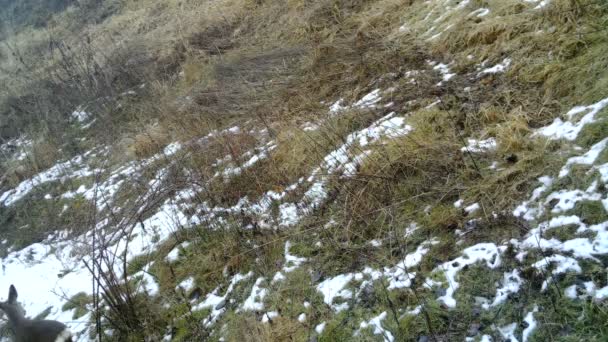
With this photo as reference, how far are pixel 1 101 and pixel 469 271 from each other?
448 inches

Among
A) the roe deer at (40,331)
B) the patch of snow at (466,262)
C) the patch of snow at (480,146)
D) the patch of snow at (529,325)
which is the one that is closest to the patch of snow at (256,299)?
the patch of snow at (466,262)

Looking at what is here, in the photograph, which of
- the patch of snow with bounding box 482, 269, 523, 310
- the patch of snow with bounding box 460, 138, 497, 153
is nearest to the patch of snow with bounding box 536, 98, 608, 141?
the patch of snow with bounding box 460, 138, 497, 153

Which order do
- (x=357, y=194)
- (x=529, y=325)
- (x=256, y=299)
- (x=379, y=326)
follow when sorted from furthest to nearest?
(x=357, y=194) < (x=256, y=299) < (x=379, y=326) < (x=529, y=325)

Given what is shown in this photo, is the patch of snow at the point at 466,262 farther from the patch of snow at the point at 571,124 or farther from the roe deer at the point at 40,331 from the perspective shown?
the roe deer at the point at 40,331

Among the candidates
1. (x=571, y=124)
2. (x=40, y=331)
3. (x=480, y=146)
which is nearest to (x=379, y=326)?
(x=480, y=146)

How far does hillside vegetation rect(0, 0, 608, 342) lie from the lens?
2732mm

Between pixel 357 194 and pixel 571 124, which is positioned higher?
pixel 571 124

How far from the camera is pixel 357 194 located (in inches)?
144

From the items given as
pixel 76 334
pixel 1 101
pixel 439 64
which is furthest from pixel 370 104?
pixel 1 101

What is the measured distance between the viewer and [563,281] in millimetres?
2457

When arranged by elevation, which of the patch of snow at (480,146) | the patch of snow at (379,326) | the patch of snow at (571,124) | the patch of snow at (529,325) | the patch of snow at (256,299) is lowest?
the patch of snow at (256,299)

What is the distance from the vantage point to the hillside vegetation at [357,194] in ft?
8.96

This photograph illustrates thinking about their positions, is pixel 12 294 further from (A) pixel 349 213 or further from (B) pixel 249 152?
(A) pixel 349 213

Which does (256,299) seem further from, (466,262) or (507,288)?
(507,288)
